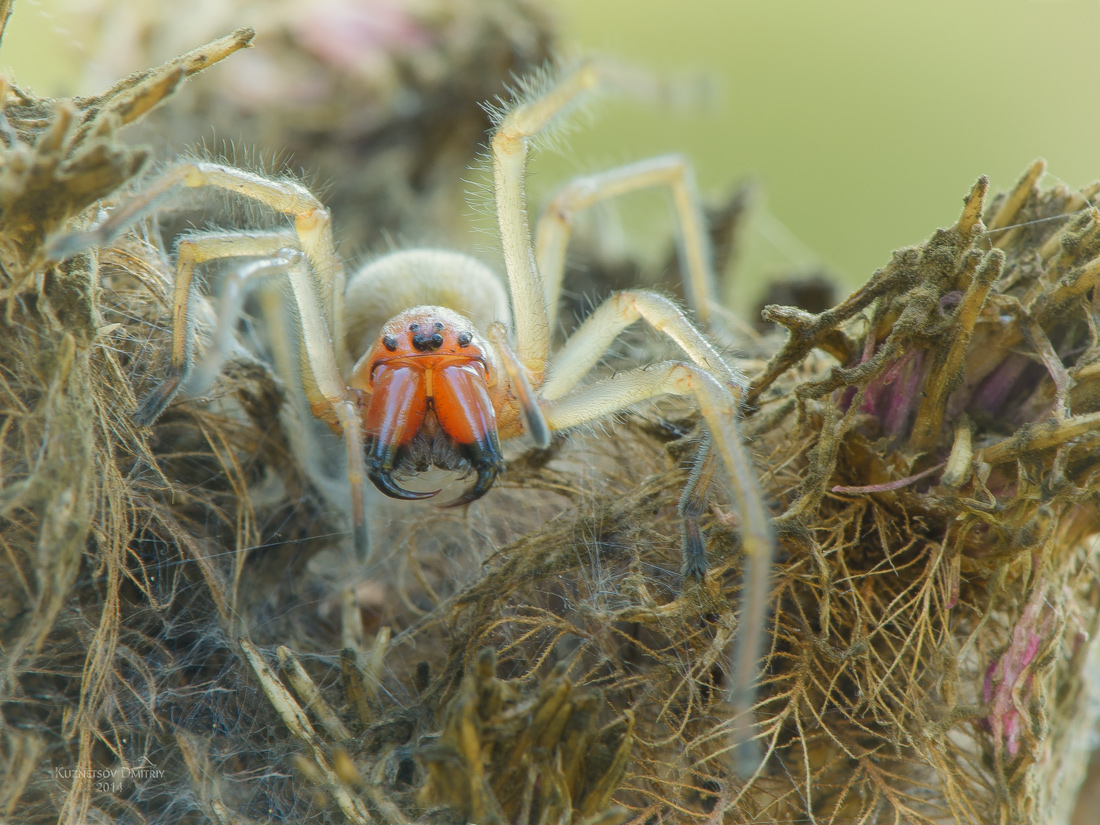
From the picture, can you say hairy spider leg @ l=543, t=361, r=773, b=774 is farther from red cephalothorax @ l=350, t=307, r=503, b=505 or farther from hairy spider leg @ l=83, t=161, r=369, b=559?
hairy spider leg @ l=83, t=161, r=369, b=559

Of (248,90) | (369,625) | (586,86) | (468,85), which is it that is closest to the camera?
(369,625)

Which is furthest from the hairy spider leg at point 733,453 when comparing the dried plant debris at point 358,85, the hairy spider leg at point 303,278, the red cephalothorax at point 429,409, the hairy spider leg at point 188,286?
the dried plant debris at point 358,85

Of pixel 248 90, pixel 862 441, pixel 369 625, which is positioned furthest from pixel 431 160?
pixel 862 441

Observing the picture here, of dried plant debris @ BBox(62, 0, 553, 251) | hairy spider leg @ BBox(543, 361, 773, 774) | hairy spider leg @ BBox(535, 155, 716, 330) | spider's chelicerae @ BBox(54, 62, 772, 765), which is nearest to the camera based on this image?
hairy spider leg @ BBox(543, 361, 773, 774)

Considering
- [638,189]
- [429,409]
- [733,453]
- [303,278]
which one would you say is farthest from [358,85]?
[733,453]

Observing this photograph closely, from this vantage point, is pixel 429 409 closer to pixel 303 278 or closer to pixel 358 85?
pixel 303 278

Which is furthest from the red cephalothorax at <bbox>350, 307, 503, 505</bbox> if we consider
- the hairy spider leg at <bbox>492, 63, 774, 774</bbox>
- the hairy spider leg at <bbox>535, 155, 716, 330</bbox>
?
the hairy spider leg at <bbox>535, 155, 716, 330</bbox>

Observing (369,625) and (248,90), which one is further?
(248,90)

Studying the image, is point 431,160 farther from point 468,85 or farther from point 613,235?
point 613,235
